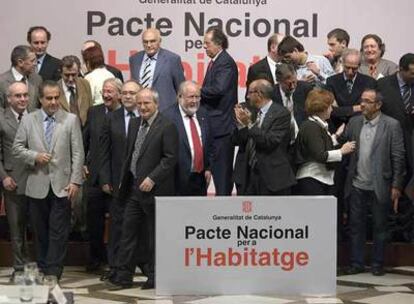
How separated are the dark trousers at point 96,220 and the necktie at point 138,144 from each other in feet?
3.41

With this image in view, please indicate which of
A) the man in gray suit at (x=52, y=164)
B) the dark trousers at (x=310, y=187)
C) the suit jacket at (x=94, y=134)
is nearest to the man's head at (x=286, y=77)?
the dark trousers at (x=310, y=187)

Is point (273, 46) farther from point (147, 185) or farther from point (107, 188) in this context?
point (147, 185)

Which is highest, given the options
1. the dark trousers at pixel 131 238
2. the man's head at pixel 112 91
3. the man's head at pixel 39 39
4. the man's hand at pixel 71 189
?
the man's head at pixel 39 39

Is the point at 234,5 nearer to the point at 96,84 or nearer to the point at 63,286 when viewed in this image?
the point at 96,84

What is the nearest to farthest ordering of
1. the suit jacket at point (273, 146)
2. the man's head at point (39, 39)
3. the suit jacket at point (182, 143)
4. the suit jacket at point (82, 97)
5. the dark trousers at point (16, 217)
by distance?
the suit jacket at point (273, 146) < the suit jacket at point (182, 143) < the dark trousers at point (16, 217) < the suit jacket at point (82, 97) < the man's head at point (39, 39)

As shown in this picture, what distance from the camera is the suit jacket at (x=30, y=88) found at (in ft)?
35.7

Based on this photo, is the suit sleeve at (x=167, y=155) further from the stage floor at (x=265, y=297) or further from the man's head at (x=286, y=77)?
the man's head at (x=286, y=77)

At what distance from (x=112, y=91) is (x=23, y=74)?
0.84 meters

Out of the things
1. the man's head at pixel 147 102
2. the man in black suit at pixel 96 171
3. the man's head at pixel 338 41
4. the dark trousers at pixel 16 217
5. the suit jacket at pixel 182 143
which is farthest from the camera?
the man's head at pixel 338 41

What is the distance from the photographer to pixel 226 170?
1120cm

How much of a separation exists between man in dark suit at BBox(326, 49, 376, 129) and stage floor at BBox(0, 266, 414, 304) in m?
1.50

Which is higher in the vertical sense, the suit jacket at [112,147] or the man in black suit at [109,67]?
the man in black suit at [109,67]

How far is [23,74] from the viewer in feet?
35.9

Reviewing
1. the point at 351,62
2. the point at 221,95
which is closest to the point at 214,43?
the point at 221,95
